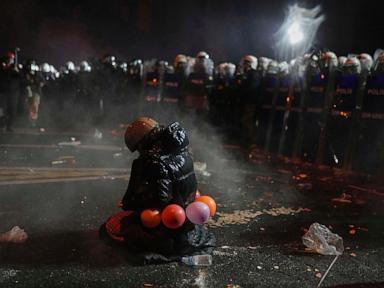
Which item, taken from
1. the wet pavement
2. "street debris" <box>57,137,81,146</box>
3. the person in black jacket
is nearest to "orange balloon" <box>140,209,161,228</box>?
the person in black jacket

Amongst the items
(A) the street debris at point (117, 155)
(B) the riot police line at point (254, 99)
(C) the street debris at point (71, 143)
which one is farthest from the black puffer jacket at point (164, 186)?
(C) the street debris at point (71, 143)

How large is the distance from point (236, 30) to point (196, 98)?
49.1ft

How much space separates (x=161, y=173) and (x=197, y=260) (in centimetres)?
100

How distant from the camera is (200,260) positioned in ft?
14.3

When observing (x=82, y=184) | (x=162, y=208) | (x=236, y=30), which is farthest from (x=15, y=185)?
(x=236, y=30)

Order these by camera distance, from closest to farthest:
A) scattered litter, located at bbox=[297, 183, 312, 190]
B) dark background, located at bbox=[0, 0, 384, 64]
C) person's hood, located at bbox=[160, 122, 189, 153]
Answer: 1. person's hood, located at bbox=[160, 122, 189, 153]
2. scattered litter, located at bbox=[297, 183, 312, 190]
3. dark background, located at bbox=[0, 0, 384, 64]

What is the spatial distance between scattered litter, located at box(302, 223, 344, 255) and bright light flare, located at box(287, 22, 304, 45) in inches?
770

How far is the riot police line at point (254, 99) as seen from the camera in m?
10.1

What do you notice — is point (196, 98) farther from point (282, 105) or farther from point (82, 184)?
point (82, 184)

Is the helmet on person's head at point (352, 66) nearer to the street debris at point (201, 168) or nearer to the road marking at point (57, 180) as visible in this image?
the street debris at point (201, 168)

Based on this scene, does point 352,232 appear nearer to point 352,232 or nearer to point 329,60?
point 352,232

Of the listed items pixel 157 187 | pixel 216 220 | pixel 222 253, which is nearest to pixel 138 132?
pixel 157 187

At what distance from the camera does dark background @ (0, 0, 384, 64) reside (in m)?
21.4

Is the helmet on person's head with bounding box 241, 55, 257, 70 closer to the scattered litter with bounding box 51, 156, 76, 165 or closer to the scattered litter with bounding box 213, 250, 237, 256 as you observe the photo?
the scattered litter with bounding box 51, 156, 76, 165
